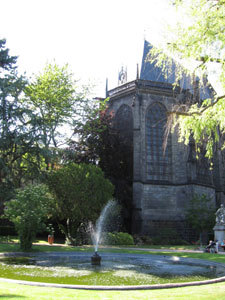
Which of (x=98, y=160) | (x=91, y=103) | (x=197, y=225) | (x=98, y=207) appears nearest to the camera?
(x=98, y=207)

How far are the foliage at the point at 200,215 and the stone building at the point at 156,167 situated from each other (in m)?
1.42

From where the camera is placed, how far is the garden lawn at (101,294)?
664 cm

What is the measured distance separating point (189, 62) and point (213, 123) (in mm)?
1919

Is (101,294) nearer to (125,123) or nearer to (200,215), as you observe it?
(200,215)

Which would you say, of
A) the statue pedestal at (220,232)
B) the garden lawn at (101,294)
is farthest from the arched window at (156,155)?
the garden lawn at (101,294)

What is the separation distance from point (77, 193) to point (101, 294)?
633 inches

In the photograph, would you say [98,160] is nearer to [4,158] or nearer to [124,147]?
[124,147]

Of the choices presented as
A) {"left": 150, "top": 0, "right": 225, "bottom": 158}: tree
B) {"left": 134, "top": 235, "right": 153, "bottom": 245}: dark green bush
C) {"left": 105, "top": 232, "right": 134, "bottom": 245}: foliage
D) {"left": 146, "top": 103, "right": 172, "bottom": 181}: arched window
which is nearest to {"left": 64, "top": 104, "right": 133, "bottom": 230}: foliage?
{"left": 146, "top": 103, "right": 172, "bottom": 181}: arched window

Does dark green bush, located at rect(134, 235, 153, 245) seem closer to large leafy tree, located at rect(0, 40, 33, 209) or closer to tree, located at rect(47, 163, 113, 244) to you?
tree, located at rect(47, 163, 113, 244)

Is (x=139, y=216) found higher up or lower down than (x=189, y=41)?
lower down

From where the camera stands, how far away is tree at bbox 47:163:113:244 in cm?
2323

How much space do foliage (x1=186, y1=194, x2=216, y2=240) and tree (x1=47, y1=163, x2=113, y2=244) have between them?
29.3 feet

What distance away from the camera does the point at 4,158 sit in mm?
24578

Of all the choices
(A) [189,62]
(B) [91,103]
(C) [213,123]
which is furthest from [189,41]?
(B) [91,103]
